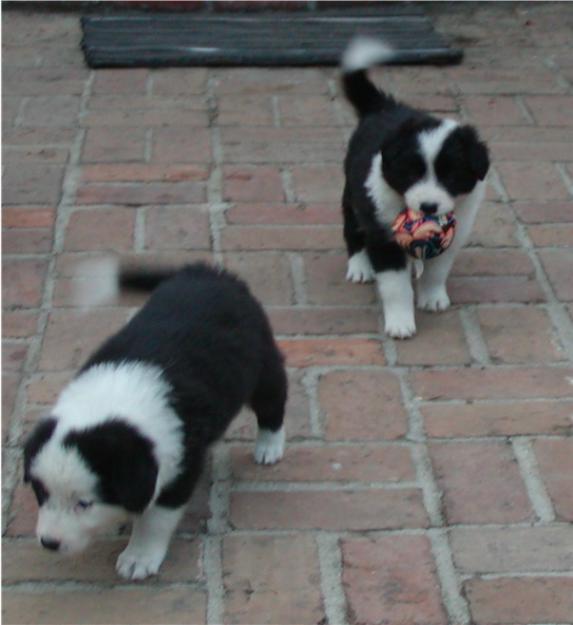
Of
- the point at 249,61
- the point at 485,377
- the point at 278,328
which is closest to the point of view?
the point at 485,377

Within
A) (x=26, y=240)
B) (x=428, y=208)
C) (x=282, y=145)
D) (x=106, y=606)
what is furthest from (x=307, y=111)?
(x=106, y=606)

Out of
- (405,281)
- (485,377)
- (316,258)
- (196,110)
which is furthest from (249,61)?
(485,377)

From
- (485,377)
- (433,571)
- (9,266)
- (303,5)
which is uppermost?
(433,571)

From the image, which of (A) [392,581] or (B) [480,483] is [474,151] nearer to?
(B) [480,483]

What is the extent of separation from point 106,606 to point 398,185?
1795 millimetres

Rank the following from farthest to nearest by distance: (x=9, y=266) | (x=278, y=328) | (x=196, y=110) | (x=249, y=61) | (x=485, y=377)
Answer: (x=249, y=61), (x=196, y=110), (x=9, y=266), (x=278, y=328), (x=485, y=377)

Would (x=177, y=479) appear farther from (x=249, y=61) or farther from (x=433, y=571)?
(x=249, y=61)

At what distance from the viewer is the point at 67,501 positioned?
284 centimetres

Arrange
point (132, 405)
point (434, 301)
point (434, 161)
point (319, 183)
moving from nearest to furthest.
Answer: point (132, 405), point (434, 161), point (434, 301), point (319, 183)

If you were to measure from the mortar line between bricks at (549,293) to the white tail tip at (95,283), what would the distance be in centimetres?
151

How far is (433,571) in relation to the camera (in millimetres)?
3174

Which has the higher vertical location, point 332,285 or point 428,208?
point 428,208

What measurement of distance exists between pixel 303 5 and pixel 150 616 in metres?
5.38

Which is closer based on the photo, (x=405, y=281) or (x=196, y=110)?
(x=405, y=281)
